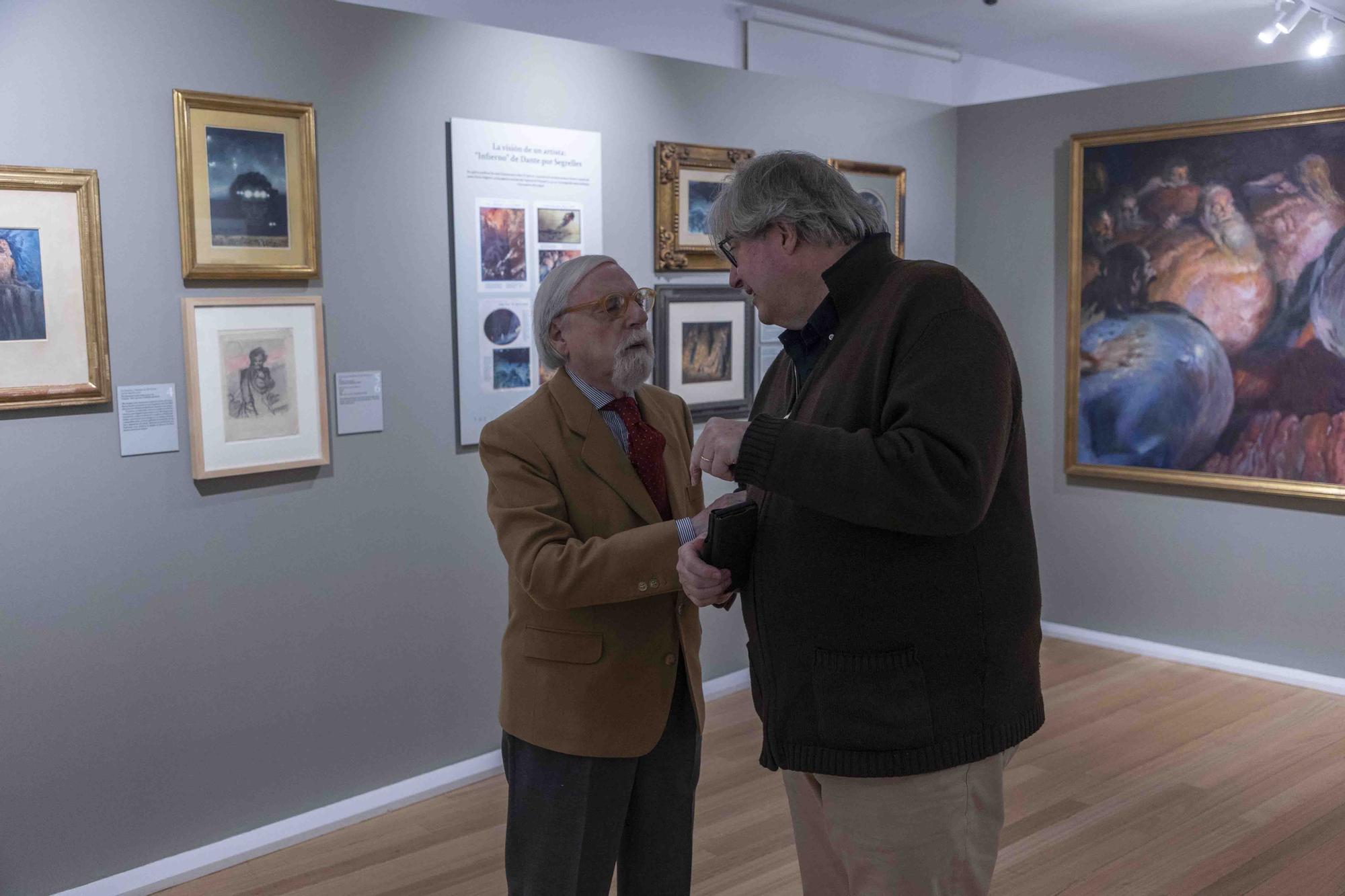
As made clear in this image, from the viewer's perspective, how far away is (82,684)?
10.7 feet

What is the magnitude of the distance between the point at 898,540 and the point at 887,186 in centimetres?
437

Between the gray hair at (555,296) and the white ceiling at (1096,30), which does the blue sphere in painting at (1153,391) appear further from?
the gray hair at (555,296)

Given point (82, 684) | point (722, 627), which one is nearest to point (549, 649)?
point (82, 684)

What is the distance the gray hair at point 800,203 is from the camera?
183 cm

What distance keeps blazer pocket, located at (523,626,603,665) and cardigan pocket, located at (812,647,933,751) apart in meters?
0.68

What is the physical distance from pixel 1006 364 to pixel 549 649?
1.10 metres

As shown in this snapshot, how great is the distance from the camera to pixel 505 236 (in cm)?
419

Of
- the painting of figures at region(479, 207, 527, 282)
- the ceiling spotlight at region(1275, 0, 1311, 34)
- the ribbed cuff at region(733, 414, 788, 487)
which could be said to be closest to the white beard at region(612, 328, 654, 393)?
the ribbed cuff at region(733, 414, 788, 487)

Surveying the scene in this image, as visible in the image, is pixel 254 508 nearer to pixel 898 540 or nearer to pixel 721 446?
pixel 721 446

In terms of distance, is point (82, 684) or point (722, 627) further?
point (722, 627)

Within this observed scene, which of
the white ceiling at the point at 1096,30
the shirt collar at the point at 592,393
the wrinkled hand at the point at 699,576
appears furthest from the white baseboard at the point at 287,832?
the white ceiling at the point at 1096,30

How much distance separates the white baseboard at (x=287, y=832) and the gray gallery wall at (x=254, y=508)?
0.04 meters

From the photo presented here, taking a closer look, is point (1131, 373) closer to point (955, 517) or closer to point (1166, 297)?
point (1166, 297)

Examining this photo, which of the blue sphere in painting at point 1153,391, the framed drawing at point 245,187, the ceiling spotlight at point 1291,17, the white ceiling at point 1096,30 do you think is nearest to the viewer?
the framed drawing at point 245,187
